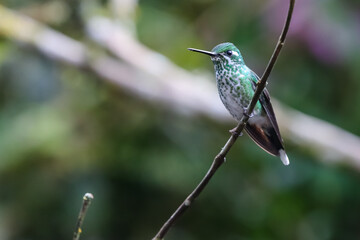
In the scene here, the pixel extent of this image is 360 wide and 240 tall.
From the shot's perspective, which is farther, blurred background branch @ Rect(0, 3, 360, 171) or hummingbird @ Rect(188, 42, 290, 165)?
blurred background branch @ Rect(0, 3, 360, 171)

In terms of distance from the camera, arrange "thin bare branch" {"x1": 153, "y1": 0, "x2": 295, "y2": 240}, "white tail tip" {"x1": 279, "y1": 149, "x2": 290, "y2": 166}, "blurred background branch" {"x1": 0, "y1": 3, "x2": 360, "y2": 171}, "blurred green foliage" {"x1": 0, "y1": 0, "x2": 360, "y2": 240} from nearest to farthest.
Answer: "thin bare branch" {"x1": 153, "y1": 0, "x2": 295, "y2": 240} < "white tail tip" {"x1": 279, "y1": 149, "x2": 290, "y2": 166} < "blurred background branch" {"x1": 0, "y1": 3, "x2": 360, "y2": 171} < "blurred green foliage" {"x1": 0, "y1": 0, "x2": 360, "y2": 240}

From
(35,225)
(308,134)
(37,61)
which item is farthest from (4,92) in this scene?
(308,134)

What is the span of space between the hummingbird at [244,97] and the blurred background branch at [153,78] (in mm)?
2257

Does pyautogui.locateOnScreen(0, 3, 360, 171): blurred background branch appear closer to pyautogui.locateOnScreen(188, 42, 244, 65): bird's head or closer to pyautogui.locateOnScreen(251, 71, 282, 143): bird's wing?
pyautogui.locateOnScreen(251, 71, 282, 143): bird's wing

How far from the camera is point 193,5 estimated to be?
16.8 feet

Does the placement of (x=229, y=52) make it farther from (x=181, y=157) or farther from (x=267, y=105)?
(x=181, y=157)

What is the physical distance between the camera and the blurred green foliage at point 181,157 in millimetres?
4121

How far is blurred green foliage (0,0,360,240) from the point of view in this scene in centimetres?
412

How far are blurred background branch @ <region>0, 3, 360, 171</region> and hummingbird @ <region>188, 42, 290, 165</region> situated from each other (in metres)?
2.26

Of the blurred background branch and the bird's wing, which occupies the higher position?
the blurred background branch

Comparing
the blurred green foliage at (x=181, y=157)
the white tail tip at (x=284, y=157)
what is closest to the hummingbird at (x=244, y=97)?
the white tail tip at (x=284, y=157)

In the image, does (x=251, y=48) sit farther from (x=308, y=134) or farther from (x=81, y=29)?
(x=81, y=29)


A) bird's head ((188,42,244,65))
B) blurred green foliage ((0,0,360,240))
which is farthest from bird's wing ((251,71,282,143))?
blurred green foliage ((0,0,360,240))

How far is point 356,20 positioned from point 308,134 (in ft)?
4.03
